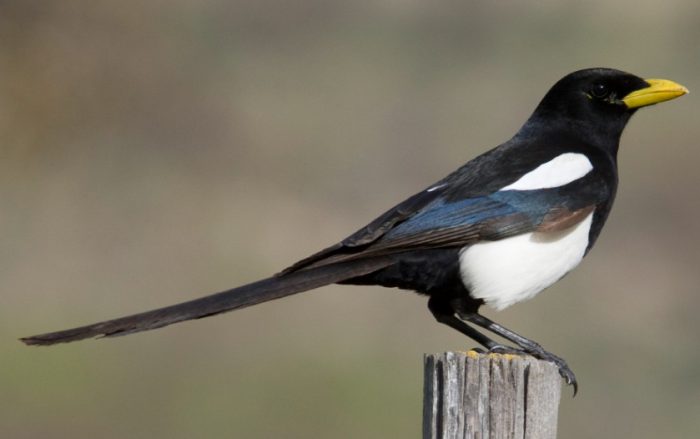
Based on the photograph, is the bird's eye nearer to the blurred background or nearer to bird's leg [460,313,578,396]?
bird's leg [460,313,578,396]

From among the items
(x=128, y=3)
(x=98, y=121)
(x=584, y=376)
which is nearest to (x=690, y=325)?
(x=584, y=376)

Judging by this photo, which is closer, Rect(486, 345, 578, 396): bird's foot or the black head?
Rect(486, 345, 578, 396): bird's foot

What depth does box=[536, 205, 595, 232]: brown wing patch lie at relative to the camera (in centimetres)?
392

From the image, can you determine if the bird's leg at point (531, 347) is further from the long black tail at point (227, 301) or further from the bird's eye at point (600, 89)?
the bird's eye at point (600, 89)

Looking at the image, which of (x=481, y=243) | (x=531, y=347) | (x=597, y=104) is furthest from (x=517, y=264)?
(x=597, y=104)

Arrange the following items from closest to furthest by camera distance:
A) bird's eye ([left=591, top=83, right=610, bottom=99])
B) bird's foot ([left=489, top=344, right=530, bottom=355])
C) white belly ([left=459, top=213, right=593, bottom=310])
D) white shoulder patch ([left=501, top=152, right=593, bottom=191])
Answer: bird's foot ([left=489, top=344, right=530, bottom=355])
white belly ([left=459, top=213, right=593, bottom=310])
white shoulder patch ([left=501, top=152, right=593, bottom=191])
bird's eye ([left=591, top=83, right=610, bottom=99])

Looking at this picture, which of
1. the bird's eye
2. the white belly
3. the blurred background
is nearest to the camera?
the white belly

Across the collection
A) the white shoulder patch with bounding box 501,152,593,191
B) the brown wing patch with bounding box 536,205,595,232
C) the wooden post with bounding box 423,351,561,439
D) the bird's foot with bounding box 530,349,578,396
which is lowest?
the wooden post with bounding box 423,351,561,439

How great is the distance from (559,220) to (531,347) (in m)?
0.33

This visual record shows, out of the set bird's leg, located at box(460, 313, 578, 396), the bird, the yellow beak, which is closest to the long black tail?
the bird

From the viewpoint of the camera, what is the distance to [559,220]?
3.93 meters

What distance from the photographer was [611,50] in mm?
9680

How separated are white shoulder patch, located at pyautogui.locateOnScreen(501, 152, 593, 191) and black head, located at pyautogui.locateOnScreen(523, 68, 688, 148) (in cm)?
21

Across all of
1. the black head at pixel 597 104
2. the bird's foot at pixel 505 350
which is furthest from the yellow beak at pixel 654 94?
the bird's foot at pixel 505 350
